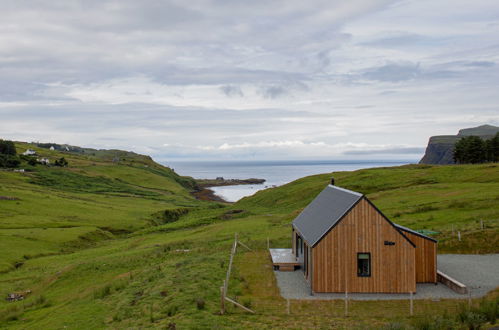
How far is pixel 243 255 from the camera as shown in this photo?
39312mm

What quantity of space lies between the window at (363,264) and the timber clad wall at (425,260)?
13.9 feet

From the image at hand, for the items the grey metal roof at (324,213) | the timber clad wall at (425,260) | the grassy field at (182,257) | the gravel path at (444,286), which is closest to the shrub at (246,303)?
the grassy field at (182,257)

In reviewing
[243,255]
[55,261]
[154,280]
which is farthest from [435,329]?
[55,261]

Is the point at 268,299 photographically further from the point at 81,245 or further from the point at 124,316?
the point at 81,245

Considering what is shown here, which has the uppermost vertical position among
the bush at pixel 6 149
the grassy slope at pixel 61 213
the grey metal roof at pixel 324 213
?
the bush at pixel 6 149

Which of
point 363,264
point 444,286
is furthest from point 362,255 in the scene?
point 444,286

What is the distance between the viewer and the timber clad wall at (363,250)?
27594mm

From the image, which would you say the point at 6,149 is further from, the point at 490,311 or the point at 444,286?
the point at 490,311

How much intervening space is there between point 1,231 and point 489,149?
392 feet

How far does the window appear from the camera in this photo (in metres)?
27.8

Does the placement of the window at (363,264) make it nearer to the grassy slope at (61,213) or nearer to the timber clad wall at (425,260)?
the timber clad wall at (425,260)

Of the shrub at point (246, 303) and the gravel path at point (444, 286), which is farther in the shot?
the gravel path at point (444, 286)

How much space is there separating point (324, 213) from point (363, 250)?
506cm

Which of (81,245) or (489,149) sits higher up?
(489,149)
